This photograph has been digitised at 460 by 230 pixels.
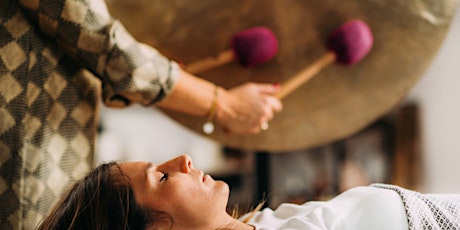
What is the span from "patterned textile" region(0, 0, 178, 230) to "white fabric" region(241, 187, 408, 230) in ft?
1.06

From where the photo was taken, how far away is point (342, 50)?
1.31 meters

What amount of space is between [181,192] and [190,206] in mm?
21

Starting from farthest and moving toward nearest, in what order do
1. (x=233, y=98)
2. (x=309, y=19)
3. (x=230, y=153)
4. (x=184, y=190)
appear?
(x=230, y=153), (x=309, y=19), (x=233, y=98), (x=184, y=190)

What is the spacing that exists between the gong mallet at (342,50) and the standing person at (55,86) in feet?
1.33

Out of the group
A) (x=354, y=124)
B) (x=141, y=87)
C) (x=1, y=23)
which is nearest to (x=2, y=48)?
(x=1, y=23)

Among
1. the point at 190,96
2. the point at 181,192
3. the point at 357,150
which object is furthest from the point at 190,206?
the point at 357,150

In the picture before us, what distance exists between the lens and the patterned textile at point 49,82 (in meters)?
0.92

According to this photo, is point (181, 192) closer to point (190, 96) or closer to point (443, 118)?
point (190, 96)

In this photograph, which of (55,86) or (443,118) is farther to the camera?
(443,118)

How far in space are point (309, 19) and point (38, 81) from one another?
620 mm

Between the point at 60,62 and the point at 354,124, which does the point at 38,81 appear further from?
the point at 354,124

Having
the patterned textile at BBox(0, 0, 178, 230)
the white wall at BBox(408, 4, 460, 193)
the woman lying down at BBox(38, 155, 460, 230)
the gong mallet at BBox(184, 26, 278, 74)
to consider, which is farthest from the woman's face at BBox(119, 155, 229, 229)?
the white wall at BBox(408, 4, 460, 193)

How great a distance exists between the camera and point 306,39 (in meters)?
1.36

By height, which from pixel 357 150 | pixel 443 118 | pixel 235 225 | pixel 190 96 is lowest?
pixel 357 150
